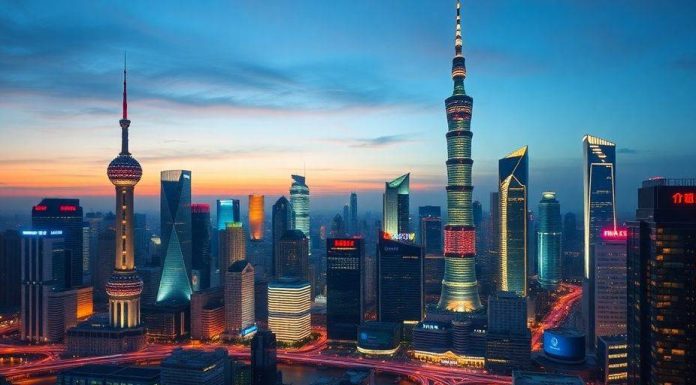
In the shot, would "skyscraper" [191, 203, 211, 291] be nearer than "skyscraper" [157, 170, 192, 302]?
No

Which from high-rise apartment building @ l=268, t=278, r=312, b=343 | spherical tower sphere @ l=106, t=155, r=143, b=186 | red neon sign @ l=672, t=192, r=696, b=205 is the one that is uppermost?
spherical tower sphere @ l=106, t=155, r=143, b=186

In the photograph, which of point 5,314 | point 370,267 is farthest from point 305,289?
point 5,314

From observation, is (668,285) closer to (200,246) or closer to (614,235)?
(614,235)

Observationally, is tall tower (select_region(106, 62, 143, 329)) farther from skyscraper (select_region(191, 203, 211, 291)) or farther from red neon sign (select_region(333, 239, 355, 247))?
red neon sign (select_region(333, 239, 355, 247))

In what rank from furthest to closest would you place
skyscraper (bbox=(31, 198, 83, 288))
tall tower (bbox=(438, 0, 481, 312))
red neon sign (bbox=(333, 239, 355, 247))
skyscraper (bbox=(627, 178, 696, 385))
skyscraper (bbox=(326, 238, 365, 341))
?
skyscraper (bbox=(31, 198, 83, 288)), tall tower (bbox=(438, 0, 481, 312)), red neon sign (bbox=(333, 239, 355, 247)), skyscraper (bbox=(326, 238, 365, 341)), skyscraper (bbox=(627, 178, 696, 385))

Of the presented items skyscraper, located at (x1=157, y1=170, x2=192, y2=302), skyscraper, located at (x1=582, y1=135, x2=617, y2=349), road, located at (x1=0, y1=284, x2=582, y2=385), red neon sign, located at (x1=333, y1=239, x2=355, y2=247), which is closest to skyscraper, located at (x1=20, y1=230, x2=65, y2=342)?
road, located at (x1=0, y1=284, x2=582, y2=385)
